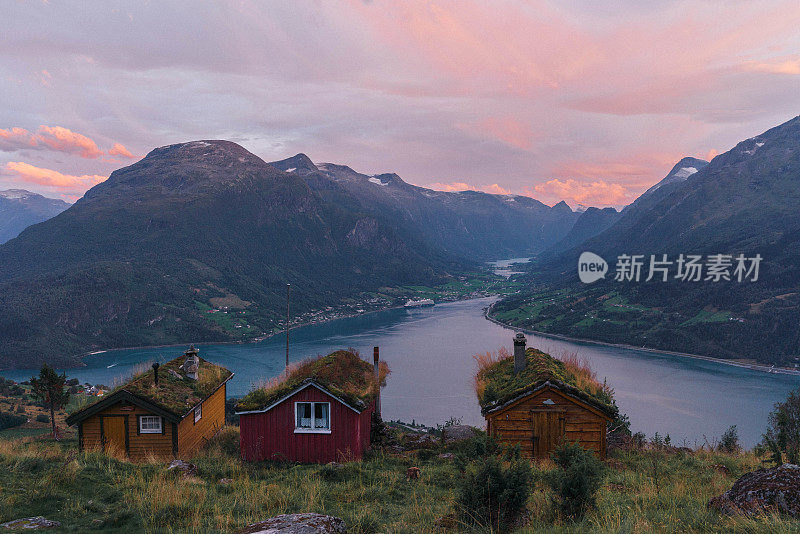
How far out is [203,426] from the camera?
1035 inches

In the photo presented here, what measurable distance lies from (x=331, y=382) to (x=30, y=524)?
14.9 metres

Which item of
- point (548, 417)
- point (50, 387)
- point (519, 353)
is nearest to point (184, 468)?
point (548, 417)

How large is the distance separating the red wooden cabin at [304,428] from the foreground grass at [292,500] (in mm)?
5657

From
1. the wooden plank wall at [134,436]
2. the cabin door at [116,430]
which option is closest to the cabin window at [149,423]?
the wooden plank wall at [134,436]

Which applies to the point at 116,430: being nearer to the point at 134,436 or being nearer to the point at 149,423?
the point at 134,436

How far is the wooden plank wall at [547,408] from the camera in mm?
18797

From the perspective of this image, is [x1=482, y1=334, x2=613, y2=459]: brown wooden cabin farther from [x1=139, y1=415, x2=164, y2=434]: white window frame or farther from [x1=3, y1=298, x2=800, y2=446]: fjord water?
[x1=3, y1=298, x2=800, y2=446]: fjord water

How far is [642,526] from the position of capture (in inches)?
268

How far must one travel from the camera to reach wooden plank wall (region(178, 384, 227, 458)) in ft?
75.4

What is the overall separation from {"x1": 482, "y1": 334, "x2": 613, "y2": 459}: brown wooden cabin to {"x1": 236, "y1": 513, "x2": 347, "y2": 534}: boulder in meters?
13.3

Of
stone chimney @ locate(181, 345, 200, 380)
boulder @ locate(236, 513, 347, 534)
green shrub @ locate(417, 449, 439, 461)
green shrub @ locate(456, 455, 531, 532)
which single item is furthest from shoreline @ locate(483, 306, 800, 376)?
boulder @ locate(236, 513, 347, 534)

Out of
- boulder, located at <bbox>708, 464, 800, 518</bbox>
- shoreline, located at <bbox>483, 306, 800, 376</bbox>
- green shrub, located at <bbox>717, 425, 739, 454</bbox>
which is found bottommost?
shoreline, located at <bbox>483, 306, 800, 376</bbox>

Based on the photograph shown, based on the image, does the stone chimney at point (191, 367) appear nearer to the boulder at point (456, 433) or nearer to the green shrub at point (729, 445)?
the boulder at point (456, 433)

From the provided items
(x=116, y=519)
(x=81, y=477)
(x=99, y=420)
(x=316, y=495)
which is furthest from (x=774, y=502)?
(x=99, y=420)
